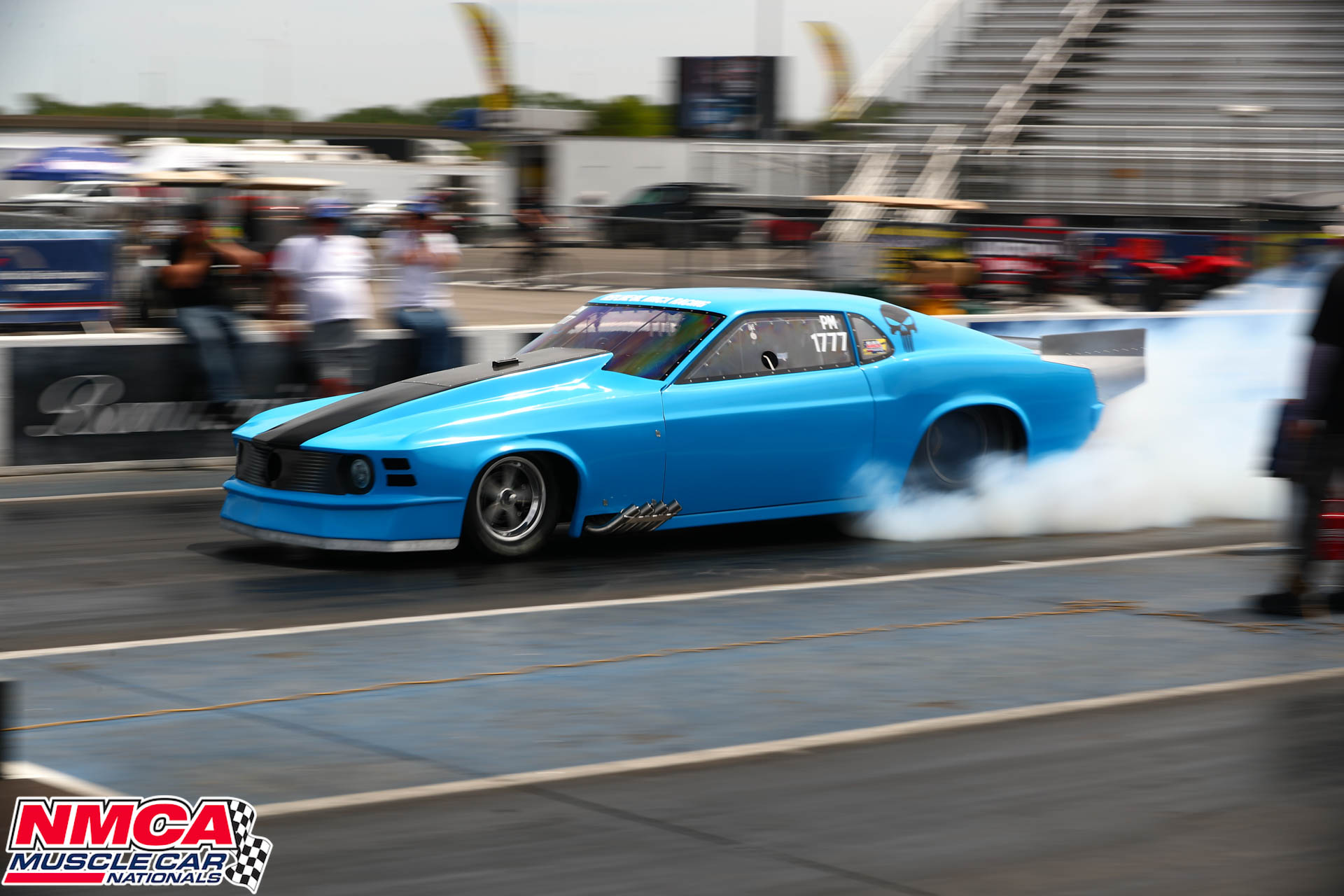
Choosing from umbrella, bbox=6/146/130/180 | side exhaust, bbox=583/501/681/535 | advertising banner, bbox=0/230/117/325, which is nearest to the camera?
side exhaust, bbox=583/501/681/535

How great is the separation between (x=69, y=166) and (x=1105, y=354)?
91.2 ft

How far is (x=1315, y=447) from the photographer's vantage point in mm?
6945

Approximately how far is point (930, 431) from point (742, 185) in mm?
23838

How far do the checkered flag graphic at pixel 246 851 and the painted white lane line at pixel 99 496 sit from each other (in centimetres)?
640

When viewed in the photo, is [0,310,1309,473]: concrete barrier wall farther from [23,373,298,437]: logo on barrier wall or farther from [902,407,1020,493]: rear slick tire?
[902,407,1020,493]: rear slick tire

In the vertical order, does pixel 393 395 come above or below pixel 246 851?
above

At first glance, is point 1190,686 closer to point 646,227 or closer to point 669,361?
point 669,361

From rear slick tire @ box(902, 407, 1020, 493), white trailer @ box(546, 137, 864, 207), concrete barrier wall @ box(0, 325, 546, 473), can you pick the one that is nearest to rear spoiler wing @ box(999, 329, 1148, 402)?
rear slick tire @ box(902, 407, 1020, 493)

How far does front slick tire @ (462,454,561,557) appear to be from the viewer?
8.09 m

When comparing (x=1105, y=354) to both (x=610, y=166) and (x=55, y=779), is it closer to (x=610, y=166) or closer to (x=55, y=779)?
(x=55, y=779)

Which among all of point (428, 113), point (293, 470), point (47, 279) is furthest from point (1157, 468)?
point (428, 113)

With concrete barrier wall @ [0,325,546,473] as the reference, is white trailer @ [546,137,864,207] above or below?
above

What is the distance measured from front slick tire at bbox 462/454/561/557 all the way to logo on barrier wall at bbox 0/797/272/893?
3.91m

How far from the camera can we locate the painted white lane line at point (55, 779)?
4.46 m
